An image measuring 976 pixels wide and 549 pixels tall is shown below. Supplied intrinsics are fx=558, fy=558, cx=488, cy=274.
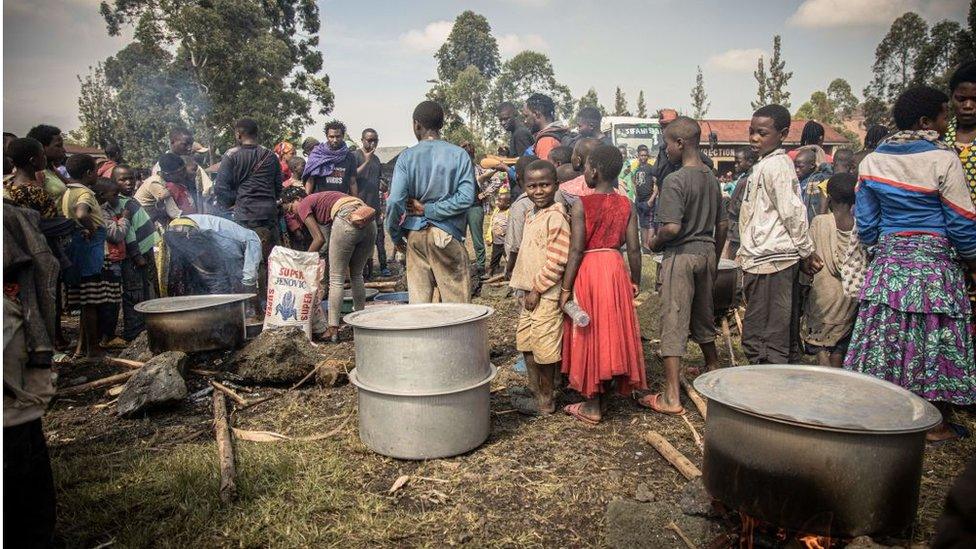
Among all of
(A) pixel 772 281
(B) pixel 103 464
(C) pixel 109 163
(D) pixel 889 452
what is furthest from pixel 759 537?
(C) pixel 109 163

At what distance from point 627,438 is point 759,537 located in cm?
148

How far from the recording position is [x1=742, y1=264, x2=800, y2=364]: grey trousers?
426 centimetres

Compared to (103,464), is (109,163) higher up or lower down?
higher up

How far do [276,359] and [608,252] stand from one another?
306cm

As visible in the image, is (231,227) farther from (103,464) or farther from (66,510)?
(66,510)

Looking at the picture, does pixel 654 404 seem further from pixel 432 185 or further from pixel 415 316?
pixel 432 185

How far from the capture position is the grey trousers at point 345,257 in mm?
6020

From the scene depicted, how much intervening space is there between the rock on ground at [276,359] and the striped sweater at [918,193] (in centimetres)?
462

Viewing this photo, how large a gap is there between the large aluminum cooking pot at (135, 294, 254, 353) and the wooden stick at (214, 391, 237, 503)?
653 mm

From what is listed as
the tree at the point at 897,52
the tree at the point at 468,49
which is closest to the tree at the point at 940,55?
the tree at the point at 897,52

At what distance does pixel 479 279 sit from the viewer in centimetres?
925

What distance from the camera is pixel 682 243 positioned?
14.1 feet

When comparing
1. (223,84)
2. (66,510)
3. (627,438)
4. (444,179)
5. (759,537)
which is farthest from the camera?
(223,84)

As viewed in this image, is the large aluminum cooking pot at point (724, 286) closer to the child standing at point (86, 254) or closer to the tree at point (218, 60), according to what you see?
the child standing at point (86, 254)
